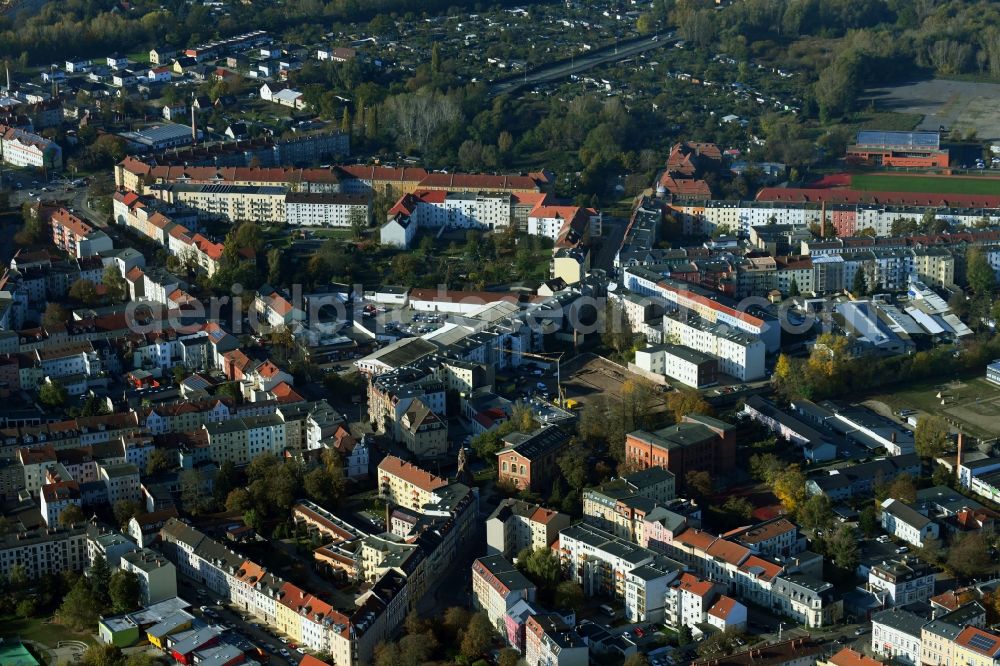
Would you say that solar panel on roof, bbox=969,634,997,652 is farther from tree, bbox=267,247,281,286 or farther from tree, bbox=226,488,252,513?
tree, bbox=267,247,281,286

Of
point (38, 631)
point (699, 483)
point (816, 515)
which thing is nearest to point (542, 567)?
point (699, 483)

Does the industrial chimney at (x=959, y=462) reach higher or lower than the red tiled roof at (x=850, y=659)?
higher

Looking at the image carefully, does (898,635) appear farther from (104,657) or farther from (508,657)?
(104,657)

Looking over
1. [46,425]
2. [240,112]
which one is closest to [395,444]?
[46,425]

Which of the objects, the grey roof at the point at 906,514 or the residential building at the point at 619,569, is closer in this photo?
the residential building at the point at 619,569

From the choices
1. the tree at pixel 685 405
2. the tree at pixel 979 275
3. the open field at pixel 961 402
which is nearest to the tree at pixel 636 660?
the tree at pixel 685 405

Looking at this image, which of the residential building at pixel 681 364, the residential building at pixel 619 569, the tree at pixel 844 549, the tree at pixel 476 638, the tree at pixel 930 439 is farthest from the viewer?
the residential building at pixel 681 364

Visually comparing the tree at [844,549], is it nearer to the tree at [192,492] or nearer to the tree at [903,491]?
Answer: the tree at [903,491]
